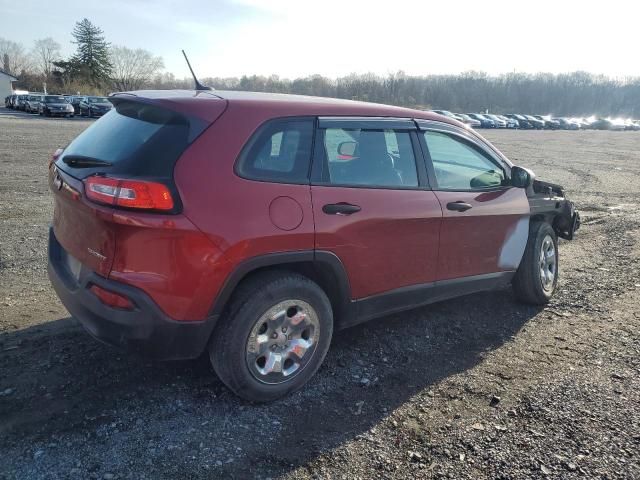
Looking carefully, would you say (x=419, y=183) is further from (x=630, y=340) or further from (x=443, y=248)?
(x=630, y=340)

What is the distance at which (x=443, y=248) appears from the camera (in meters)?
4.00

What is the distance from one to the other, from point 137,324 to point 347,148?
1717mm

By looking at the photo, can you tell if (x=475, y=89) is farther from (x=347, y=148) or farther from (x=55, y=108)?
(x=347, y=148)

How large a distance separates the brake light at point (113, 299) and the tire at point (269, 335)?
0.53m

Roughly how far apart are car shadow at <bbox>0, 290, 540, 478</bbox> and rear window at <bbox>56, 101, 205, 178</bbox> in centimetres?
132

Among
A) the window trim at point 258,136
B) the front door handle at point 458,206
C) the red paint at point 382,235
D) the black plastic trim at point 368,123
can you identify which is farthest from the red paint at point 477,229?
the window trim at point 258,136

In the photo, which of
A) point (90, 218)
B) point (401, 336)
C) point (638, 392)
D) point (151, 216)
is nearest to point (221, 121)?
point (151, 216)

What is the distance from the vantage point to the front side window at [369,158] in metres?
3.39

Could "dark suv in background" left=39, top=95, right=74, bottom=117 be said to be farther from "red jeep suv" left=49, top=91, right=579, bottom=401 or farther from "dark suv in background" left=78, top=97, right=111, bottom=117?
"red jeep suv" left=49, top=91, right=579, bottom=401

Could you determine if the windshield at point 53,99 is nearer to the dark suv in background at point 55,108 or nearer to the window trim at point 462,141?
the dark suv in background at point 55,108

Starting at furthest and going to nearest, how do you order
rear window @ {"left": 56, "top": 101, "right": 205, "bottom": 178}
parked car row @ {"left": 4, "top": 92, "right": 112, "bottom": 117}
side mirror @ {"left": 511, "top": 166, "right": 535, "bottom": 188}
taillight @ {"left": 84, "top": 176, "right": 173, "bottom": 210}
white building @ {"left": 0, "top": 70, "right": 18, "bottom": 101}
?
white building @ {"left": 0, "top": 70, "right": 18, "bottom": 101} → parked car row @ {"left": 4, "top": 92, "right": 112, "bottom": 117} → side mirror @ {"left": 511, "top": 166, "right": 535, "bottom": 188} → rear window @ {"left": 56, "top": 101, "right": 205, "bottom": 178} → taillight @ {"left": 84, "top": 176, "right": 173, "bottom": 210}

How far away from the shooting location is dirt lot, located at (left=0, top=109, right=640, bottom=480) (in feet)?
8.98

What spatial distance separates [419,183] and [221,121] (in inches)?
60.8

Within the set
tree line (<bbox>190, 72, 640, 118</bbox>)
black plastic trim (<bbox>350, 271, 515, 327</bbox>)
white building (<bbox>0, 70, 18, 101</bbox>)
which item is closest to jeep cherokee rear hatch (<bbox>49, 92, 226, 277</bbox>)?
black plastic trim (<bbox>350, 271, 515, 327</bbox>)
